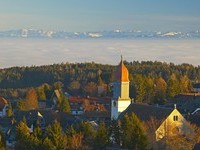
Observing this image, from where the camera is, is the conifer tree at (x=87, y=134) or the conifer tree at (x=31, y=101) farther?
the conifer tree at (x=31, y=101)

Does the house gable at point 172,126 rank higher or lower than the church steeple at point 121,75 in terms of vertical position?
lower

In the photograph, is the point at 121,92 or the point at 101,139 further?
the point at 121,92

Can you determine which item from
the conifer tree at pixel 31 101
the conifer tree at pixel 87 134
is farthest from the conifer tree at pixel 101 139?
the conifer tree at pixel 31 101

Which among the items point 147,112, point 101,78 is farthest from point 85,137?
point 101,78

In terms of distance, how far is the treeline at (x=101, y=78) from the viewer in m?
66.6

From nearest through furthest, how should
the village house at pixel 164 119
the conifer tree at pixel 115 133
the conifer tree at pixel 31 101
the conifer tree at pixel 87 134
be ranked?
the conifer tree at pixel 87 134 → the conifer tree at pixel 115 133 → the village house at pixel 164 119 → the conifer tree at pixel 31 101

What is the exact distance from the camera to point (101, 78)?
3686 inches

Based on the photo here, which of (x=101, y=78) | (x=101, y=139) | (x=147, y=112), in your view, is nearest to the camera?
(x=101, y=139)

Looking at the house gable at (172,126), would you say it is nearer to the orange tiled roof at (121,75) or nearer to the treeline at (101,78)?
the orange tiled roof at (121,75)

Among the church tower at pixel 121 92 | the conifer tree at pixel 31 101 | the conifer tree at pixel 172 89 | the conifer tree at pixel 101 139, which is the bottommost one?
the conifer tree at pixel 31 101

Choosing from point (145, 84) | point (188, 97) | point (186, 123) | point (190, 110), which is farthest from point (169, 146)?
point (145, 84)


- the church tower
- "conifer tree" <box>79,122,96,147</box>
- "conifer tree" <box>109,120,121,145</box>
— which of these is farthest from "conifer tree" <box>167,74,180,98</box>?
"conifer tree" <box>79,122,96,147</box>

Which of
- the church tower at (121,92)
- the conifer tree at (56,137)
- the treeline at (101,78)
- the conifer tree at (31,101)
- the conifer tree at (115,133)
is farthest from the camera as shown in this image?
the treeline at (101,78)

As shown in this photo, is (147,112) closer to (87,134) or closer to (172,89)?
(87,134)
